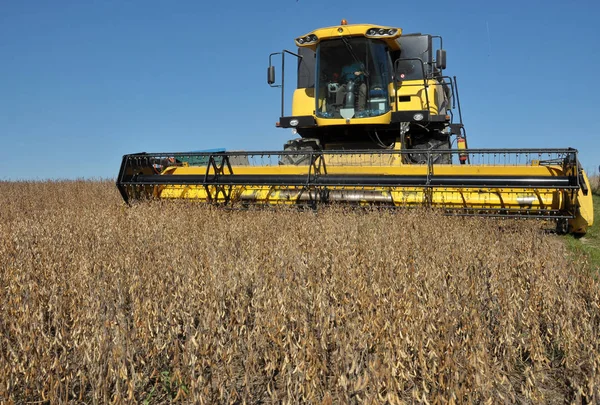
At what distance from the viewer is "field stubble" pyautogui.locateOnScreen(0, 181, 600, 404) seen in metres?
1.94

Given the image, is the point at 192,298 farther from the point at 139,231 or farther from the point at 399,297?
the point at 139,231

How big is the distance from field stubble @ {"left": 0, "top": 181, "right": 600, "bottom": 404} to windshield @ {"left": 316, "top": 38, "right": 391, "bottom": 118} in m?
3.21

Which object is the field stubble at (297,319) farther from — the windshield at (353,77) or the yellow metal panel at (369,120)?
the windshield at (353,77)

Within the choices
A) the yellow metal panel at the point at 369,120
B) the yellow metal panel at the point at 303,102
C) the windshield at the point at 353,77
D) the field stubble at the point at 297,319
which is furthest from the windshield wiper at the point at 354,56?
the field stubble at the point at 297,319

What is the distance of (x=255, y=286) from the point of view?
3066 mm

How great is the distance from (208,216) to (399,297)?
3.38 metres

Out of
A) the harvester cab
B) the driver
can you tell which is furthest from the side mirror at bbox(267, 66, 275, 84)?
the driver

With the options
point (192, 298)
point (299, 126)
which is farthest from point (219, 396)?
point (299, 126)

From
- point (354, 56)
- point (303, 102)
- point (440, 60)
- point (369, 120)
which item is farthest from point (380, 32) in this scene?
point (303, 102)

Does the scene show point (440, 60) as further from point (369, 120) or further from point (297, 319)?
point (297, 319)

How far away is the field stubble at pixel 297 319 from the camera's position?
1936mm

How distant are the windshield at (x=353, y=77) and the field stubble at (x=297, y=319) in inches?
126

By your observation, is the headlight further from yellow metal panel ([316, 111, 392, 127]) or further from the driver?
yellow metal panel ([316, 111, 392, 127])

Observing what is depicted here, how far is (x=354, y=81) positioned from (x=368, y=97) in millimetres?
297
